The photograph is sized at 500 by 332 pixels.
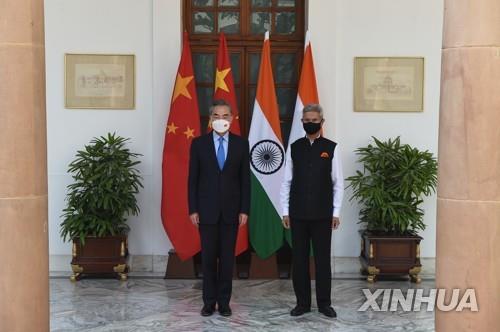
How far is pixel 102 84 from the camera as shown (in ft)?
22.2

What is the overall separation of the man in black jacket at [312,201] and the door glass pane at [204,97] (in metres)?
1.90

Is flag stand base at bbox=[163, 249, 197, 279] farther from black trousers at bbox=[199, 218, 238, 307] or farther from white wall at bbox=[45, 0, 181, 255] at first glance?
black trousers at bbox=[199, 218, 238, 307]

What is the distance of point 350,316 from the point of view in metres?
5.41

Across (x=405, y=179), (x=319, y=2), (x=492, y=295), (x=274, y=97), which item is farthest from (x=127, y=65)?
(x=492, y=295)

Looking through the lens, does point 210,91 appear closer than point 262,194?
No

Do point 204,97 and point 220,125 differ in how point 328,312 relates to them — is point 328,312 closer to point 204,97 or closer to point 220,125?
point 220,125

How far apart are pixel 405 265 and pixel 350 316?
121cm

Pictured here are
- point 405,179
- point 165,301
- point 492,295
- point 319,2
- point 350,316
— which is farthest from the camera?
point 319,2

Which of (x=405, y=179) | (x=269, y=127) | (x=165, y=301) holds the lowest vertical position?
(x=165, y=301)

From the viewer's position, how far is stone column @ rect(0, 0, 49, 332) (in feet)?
12.8

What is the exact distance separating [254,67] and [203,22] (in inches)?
26.8

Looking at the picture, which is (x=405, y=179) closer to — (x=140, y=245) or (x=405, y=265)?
(x=405, y=265)

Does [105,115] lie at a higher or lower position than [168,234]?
higher

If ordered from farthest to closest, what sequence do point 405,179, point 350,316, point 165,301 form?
point 405,179, point 165,301, point 350,316
